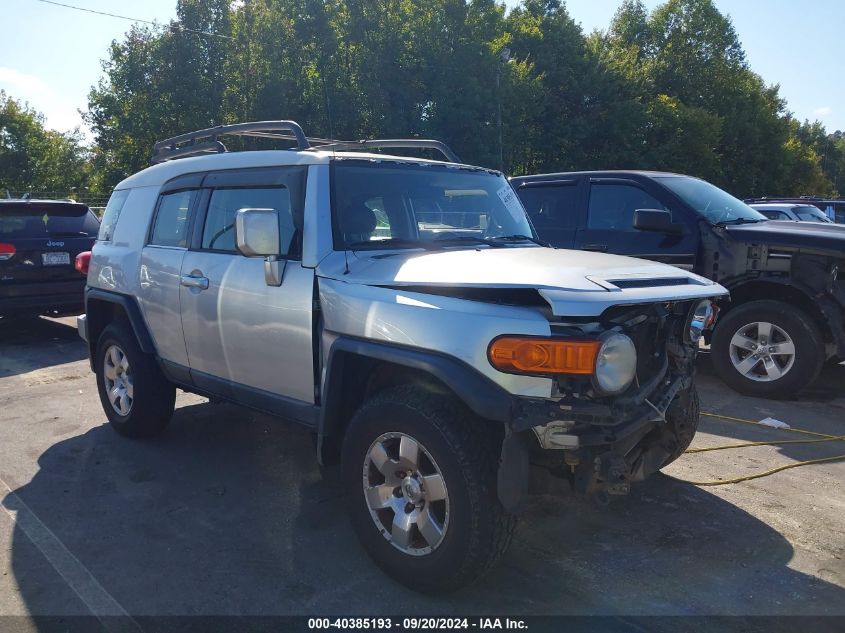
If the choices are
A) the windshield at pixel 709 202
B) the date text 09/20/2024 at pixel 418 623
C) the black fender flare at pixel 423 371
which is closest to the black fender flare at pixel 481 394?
the black fender flare at pixel 423 371

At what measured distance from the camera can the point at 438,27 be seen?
105 feet

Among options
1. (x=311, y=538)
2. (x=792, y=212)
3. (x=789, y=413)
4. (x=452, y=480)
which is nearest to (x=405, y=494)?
(x=452, y=480)

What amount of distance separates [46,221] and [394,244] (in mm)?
7147

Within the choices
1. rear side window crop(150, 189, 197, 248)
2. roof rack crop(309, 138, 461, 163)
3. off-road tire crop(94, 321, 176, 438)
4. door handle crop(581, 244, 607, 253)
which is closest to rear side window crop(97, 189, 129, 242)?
rear side window crop(150, 189, 197, 248)

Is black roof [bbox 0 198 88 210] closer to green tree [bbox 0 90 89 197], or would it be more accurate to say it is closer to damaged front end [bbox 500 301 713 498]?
damaged front end [bbox 500 301 713 498]

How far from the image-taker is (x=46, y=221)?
9.08 meters

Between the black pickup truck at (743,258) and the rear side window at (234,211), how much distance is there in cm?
352

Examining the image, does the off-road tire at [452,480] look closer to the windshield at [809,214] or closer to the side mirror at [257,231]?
the side mirror at [257,231]

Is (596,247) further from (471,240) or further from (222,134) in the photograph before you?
(222,134)

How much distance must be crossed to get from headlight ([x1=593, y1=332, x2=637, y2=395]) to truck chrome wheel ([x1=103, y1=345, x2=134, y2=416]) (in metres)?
3.64

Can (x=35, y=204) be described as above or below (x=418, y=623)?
above

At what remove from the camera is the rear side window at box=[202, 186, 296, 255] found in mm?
3818

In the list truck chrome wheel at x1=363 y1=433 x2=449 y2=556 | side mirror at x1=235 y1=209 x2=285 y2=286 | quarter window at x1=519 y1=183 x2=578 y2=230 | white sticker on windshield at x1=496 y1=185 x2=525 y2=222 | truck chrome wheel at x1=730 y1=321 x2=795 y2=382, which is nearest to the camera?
truck chrome wheel at x1=363 y1=433 x2=449 y2=556

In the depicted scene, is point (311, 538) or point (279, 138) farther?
point (279, 138)
